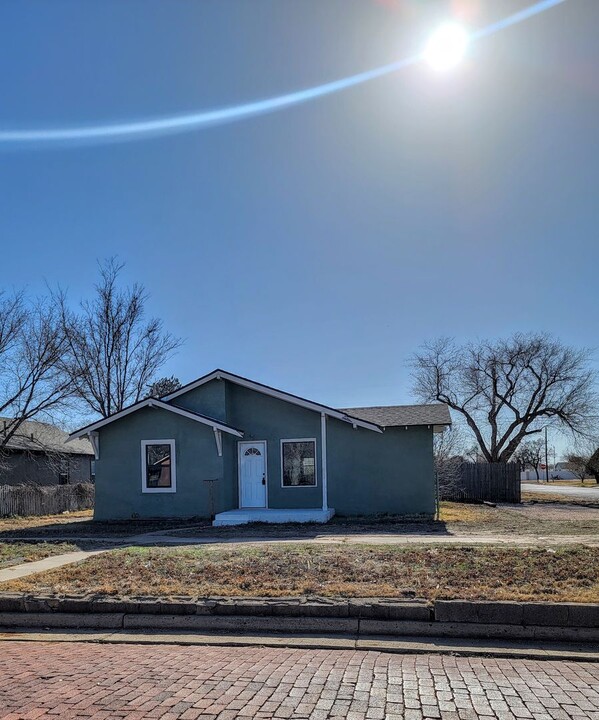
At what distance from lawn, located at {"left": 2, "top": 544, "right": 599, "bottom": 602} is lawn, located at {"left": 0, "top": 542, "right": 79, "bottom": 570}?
1.69 meters

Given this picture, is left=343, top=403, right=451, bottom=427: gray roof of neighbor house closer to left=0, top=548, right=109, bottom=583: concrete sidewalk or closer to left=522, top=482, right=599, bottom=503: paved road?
left=0, top=548, right=109, bottom=583: concrete sidewalk

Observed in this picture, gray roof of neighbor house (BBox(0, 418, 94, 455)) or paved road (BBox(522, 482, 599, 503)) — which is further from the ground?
gray roof of neighbor house (BBox(0, 418, 94, 455))

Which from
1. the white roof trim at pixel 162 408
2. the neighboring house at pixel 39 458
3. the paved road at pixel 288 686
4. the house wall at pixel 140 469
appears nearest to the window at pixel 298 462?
the white roof trim at pixel 162 408

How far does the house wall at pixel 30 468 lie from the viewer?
96.4ft

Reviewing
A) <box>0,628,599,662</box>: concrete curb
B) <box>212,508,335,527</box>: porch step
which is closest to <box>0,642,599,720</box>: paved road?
<box>0,628,599,662</box>: concrete curb

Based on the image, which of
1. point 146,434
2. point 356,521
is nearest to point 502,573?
point 356,521

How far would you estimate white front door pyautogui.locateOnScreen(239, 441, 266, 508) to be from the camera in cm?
1917

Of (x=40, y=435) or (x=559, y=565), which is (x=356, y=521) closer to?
(x=559, y=565)

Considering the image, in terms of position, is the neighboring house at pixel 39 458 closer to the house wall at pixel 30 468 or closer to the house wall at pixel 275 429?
the house wall at pixel 30 468

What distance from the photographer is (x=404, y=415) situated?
20.0 m

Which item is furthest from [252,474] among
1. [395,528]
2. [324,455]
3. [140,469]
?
[395,528]

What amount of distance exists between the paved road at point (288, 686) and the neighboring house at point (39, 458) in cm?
2372

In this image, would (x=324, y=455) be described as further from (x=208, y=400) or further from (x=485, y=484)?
(x=485, y=484)

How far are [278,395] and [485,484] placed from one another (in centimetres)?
1526
